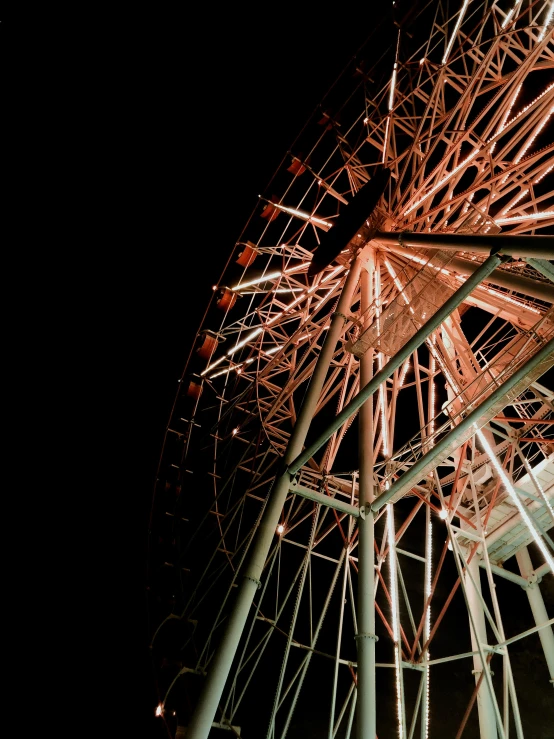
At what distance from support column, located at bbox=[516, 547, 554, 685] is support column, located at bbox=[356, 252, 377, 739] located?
6.44 metres

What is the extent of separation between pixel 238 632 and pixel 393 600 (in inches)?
122

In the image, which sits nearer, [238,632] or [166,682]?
[238,632]

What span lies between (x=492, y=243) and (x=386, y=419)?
5243mm

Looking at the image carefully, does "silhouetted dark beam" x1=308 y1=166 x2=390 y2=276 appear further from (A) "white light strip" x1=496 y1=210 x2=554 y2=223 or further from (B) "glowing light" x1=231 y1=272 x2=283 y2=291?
(B) "glowing light" x1=231 y1=272 x2=283 y2=291

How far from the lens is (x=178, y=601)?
1193 centimetres

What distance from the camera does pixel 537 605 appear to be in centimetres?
1195

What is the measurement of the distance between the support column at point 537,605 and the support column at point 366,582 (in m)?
6.44

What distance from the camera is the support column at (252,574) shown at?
234 inches

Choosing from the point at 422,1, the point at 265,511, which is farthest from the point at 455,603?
the point at 422,1

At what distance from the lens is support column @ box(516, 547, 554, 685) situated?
11180 mm

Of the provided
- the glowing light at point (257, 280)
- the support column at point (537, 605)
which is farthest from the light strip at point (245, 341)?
the support column at point (537, 605)

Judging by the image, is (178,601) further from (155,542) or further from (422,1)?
(422,1)

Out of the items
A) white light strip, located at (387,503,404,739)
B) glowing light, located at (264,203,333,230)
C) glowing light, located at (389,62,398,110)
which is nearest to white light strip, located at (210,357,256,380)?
glowing light, located at (264,203,333,230)

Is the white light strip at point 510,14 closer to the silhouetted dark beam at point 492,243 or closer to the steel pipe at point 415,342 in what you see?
the silhouetted dark beam at point 492,243
